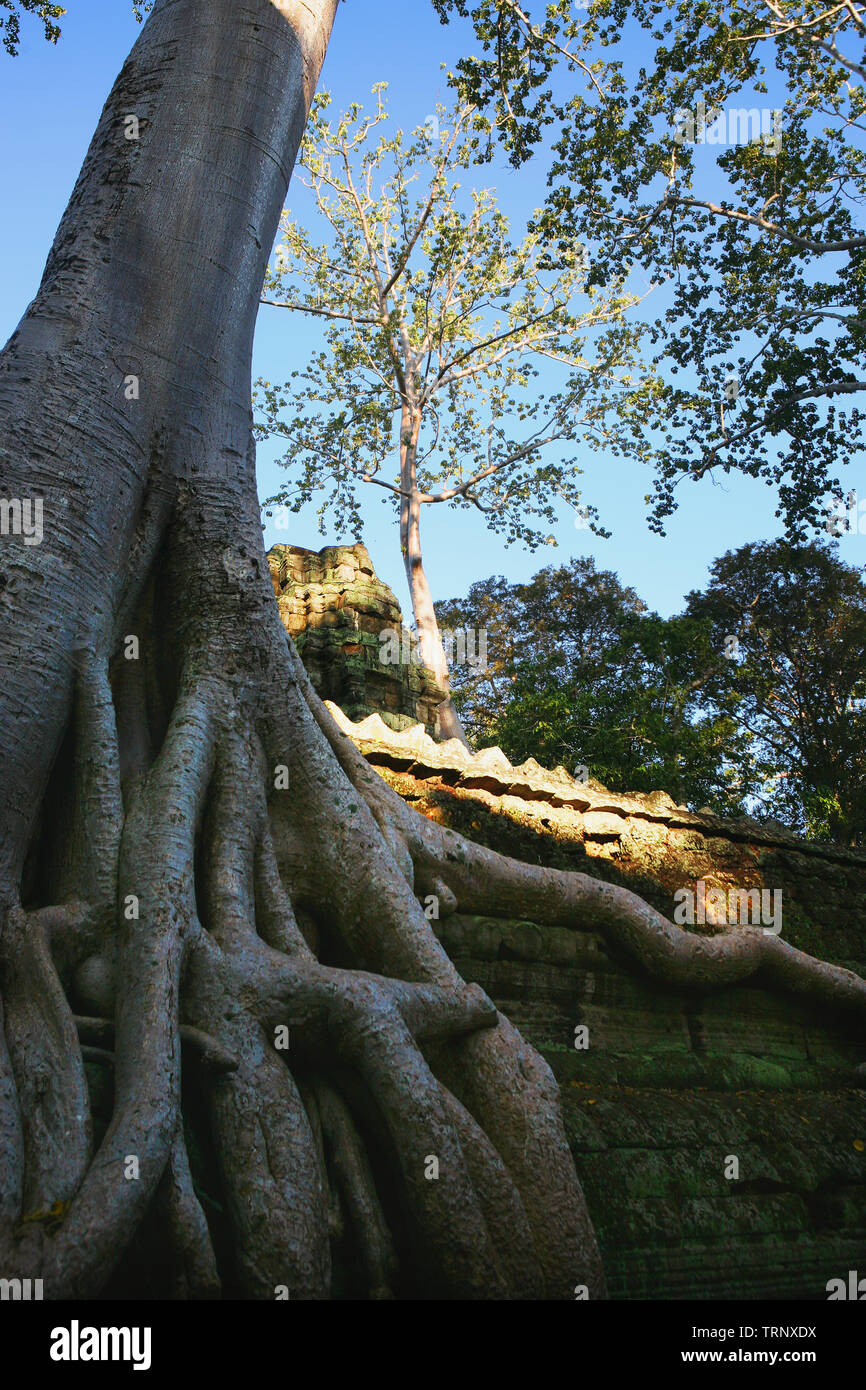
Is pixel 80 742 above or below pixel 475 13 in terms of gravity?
below

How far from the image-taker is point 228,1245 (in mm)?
2170

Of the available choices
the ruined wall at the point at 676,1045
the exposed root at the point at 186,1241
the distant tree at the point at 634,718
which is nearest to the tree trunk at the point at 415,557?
the distant tree at the point at 634,718

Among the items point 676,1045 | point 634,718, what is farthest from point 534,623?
point 676,1045

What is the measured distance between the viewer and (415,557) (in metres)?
17.0

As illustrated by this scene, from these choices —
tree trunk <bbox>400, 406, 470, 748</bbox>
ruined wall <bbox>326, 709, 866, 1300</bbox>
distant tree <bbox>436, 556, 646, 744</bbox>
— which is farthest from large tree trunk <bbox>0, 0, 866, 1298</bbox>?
distant tree <bbox>436, 556, 646, 744</bbox>

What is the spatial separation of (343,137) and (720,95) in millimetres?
10511

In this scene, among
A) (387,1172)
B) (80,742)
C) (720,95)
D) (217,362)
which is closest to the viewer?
(387,1172)

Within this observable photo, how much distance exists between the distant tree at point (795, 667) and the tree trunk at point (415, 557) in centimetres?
468

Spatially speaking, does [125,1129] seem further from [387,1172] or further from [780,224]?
[780,224]

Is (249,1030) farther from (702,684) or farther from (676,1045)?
(702,684)

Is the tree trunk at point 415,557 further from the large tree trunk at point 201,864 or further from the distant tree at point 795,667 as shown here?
the large tree trunk at point 201,864

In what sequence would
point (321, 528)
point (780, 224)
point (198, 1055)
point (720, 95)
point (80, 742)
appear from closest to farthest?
1. point (198, 1055)
2. point (80, 742)
3. point (720, 95)
4. point (780, 224)
5. point (321, 528)

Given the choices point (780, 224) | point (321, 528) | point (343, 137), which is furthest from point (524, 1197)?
point (343, 137)

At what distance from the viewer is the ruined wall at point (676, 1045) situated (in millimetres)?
2992
